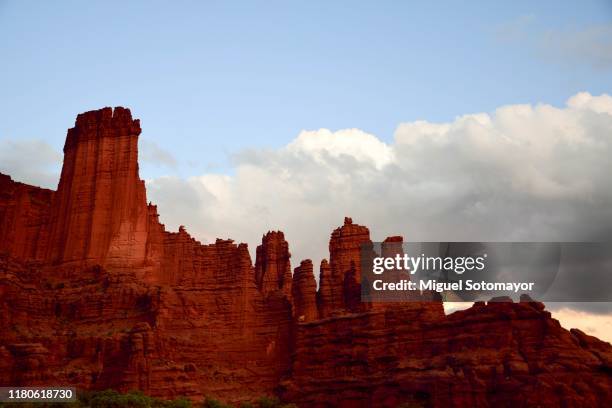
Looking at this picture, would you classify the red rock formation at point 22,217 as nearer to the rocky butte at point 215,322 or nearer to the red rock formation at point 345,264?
the rocky butte at point 215,322

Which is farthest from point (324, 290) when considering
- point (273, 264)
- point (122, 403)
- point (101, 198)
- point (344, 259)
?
point (122, 403)

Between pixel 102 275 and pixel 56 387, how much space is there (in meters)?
21.8

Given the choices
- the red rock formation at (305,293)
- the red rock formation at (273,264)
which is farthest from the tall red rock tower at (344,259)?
the red rock formation at (273,264)

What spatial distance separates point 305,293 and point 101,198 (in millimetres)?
26911

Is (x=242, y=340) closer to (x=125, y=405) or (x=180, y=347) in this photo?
(x=180, y=347)

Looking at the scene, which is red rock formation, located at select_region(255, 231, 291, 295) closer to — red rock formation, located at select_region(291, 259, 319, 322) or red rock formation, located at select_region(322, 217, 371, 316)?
red rock formation, located at select_region(291, 259, 319, 322)

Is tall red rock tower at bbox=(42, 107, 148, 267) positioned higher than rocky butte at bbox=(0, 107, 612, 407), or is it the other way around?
tall red rock tower at bbox=(42, 107, 148, 267)

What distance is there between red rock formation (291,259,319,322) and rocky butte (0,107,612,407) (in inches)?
6.3

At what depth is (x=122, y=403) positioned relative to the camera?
95.3 metres

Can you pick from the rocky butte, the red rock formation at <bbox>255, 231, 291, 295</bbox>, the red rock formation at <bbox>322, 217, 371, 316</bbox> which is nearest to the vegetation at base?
the rocky butte

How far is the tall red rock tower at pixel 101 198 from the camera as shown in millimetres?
122500

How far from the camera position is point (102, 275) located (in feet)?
390

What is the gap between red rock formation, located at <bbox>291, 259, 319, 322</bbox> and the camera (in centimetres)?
11819

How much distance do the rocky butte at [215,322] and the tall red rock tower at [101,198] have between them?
0.17 m
